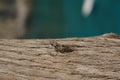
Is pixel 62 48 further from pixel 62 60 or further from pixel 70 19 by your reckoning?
pixel 70 19

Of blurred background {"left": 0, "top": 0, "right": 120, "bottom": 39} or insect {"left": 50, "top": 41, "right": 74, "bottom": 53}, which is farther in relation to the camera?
blurred background {"left": 0, "top": 0, "right": 120, "bottom": 39}

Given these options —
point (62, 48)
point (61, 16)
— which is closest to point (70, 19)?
point (61, 16)

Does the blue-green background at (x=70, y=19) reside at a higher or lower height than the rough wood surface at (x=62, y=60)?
lower

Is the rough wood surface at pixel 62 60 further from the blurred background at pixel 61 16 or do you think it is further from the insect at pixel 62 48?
the blurred background at pixel 61 16

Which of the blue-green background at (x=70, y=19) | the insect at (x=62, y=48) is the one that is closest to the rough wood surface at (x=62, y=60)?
the insect at (x=62, y=48)

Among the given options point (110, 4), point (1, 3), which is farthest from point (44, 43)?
point (1, 3)

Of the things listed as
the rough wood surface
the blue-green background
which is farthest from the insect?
the blue-green background

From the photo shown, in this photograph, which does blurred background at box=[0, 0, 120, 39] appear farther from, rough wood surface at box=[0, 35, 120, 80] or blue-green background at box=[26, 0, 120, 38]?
rough wood surface at box=[0, 35, 120, 80]
